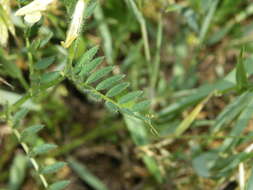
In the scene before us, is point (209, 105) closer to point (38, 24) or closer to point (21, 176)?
point (21, 176)

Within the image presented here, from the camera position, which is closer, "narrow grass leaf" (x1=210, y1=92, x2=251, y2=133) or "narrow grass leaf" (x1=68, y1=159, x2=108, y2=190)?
"narrow grass leaf" (x1=210, y1=92, x2=251, y2=133)

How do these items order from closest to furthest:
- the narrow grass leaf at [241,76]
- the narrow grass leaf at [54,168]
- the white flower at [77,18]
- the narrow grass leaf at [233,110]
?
1. the white flower at [77,18]
2. the narrow grass leaf at [54,168]
3. the narrow grass leaf at [241,76]
4. the narrow grass leaf at [233,110]

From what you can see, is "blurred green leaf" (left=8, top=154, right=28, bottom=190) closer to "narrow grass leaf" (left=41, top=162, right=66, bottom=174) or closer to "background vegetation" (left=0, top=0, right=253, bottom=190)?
"background vegetation" (left=0, top=0, right=253, bottom=190)

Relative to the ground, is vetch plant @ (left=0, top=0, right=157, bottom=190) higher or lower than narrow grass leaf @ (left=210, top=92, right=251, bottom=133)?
higher

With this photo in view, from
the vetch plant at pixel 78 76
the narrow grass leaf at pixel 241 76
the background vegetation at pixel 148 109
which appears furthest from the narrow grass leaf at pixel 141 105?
the background vegetation at pixel 148 109

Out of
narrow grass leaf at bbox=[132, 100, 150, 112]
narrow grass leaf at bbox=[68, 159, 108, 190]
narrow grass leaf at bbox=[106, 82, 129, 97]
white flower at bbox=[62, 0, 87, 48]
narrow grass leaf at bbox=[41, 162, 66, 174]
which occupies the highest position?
white flower at bbox=[62, 0, 87, 48]

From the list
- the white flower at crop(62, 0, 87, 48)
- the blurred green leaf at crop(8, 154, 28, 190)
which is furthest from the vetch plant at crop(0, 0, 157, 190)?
the blurred green leaf at crop(8, 154, 28, 190)

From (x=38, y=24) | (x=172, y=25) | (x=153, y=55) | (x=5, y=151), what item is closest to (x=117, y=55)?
(x=153, y=55)

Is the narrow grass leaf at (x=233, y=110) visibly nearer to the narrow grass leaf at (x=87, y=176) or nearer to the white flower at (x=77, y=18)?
the narrow grass leaf at (x=87, y=176)
